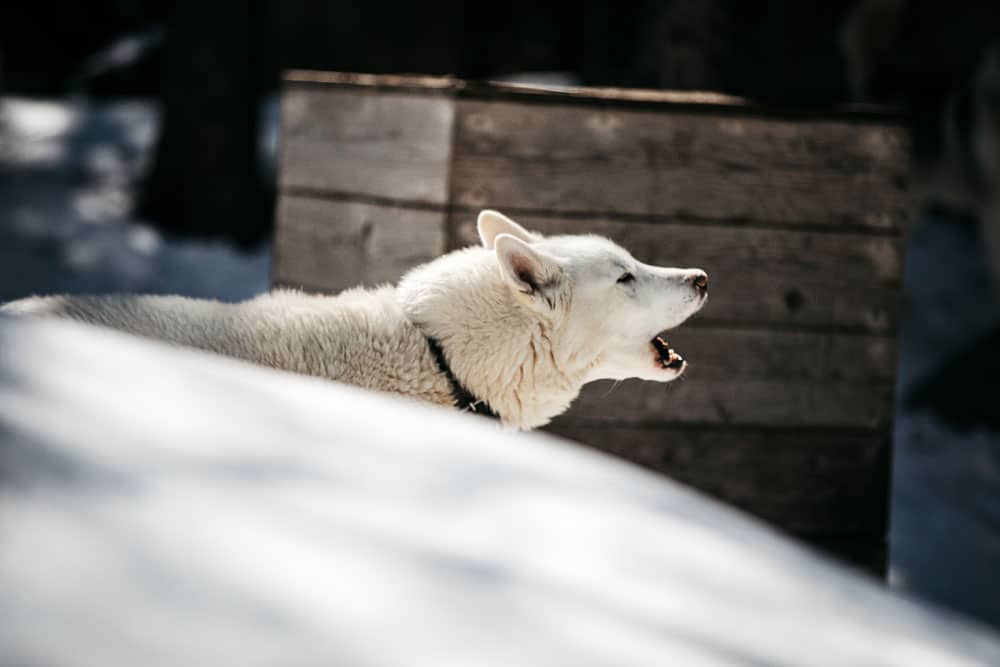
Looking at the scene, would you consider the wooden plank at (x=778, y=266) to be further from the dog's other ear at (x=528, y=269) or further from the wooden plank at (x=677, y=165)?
the dog's other ear at (x=528, y=269)

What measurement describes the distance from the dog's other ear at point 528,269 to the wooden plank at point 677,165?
30.3 inches

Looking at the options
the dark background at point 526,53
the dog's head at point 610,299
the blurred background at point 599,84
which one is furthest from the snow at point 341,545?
the dark background at point 526,53

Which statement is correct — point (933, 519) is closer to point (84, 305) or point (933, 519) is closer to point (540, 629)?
point (84, 305)

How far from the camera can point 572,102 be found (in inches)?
152

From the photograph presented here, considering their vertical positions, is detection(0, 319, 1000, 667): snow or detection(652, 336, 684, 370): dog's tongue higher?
detection(652, 336, 684, 370): dog's tongue

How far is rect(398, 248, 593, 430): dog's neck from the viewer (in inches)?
119

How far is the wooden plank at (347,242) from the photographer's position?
380cm

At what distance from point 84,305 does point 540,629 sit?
2.05 meters

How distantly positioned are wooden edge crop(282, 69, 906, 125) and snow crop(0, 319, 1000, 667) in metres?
2.67

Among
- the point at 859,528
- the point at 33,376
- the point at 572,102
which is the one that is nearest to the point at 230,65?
the point at 572,102

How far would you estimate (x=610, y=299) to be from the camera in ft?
10.4

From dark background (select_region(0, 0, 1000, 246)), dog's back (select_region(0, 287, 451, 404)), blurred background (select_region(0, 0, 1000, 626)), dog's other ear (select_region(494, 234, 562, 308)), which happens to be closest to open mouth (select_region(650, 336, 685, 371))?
dog's other ear (select_region(494, 234, 562, 308))

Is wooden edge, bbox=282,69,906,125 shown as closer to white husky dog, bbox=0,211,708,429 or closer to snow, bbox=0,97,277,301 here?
white husky dog, bbox=0,211,708,429

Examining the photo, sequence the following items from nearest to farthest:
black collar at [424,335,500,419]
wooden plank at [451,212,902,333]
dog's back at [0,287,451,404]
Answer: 1. dog's back at [0,287,451,404]
2. black collar at [424,335,500,419]
3. wooden plank at [451,212,902,333]
